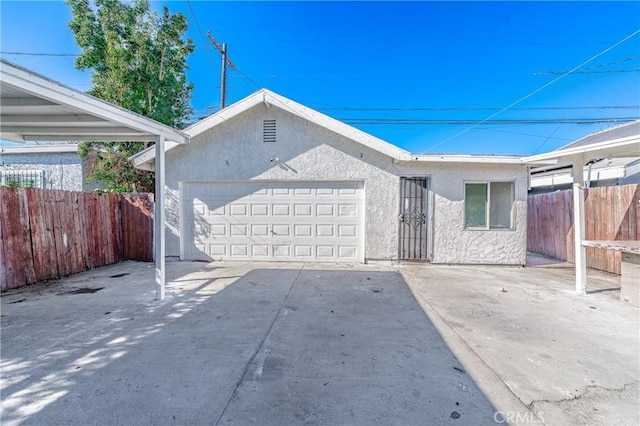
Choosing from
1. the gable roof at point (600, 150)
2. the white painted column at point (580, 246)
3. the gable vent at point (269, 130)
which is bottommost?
the white painted column at point (580, 246)

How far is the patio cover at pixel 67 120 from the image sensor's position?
3092 mm

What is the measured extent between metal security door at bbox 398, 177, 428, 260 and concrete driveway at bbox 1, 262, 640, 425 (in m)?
2.24

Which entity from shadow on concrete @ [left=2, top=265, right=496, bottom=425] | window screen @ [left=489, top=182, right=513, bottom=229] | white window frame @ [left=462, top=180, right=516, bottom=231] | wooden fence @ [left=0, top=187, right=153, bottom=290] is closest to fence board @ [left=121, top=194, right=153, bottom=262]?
wooden fence @ [left=0, top=187, right=153, bottom=290]

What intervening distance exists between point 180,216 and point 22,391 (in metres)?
6.13

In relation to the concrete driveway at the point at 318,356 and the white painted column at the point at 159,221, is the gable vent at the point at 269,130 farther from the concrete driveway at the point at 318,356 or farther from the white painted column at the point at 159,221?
the concrete driveway at the point at 318,356

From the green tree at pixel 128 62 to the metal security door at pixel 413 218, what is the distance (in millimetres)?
8878

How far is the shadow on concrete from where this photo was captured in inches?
87.0

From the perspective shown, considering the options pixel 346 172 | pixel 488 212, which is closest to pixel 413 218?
pixel 488 212

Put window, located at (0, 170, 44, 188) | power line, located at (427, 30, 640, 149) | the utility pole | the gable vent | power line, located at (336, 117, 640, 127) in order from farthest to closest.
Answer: power line, located at (336, 117, 640, 127) < the utility pole < window, located at (0, 170, 44, 188) < power line, located at (427, 30, 640, 149) < the gable vent

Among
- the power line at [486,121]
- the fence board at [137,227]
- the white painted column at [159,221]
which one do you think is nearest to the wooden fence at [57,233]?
the fence board at [137,227]

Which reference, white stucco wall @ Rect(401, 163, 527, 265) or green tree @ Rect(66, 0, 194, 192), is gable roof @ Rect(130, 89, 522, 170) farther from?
green tree @ Rect(66, 0, 194, 192)

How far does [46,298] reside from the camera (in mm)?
5078

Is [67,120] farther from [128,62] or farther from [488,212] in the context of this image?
[488,212]

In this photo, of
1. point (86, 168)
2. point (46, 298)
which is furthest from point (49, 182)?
point (46, 298)
